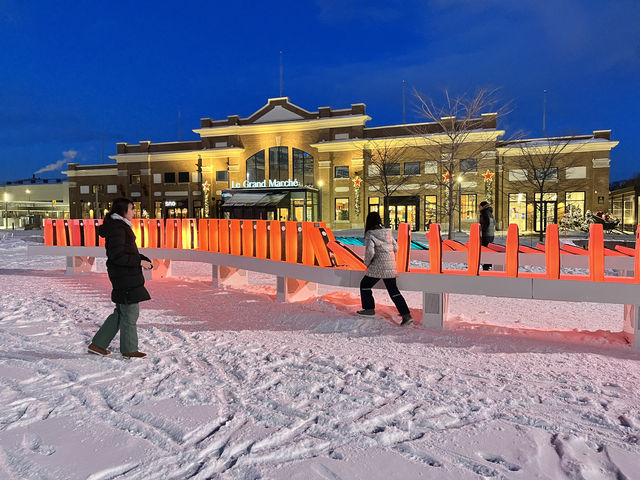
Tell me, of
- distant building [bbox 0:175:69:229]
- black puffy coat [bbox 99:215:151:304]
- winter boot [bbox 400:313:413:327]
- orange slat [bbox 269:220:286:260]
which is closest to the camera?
black puffy coat [bbox 99:215:151:304]

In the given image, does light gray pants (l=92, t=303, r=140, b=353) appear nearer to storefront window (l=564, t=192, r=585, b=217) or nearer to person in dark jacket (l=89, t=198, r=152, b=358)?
person in dark jacket (l=89, t=198, r=152, b=358)

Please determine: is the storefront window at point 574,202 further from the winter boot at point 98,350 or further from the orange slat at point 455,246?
the winter boot at point 98,350

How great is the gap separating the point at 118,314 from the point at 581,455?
4676 millimetres

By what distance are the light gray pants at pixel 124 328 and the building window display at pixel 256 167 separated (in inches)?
1521

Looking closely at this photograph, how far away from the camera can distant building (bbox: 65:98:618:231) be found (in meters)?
35.0

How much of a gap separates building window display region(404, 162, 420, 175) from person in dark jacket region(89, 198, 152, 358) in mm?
34350

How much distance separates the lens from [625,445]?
10.1ft

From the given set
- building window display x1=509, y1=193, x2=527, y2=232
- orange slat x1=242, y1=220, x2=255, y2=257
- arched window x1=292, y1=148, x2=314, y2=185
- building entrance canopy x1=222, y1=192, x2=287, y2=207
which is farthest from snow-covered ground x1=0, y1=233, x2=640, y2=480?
arched window x1=292, y1=148, x2=314, y2=185

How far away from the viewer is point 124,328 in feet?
16.1

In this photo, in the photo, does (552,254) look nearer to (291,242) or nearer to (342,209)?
(291,242)

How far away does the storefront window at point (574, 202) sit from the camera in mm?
35003

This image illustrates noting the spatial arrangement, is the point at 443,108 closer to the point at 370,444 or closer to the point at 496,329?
the point at 496,329

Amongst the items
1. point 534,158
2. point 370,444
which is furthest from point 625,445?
point 534,158

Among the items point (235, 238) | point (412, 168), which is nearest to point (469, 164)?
point (412, 168)
